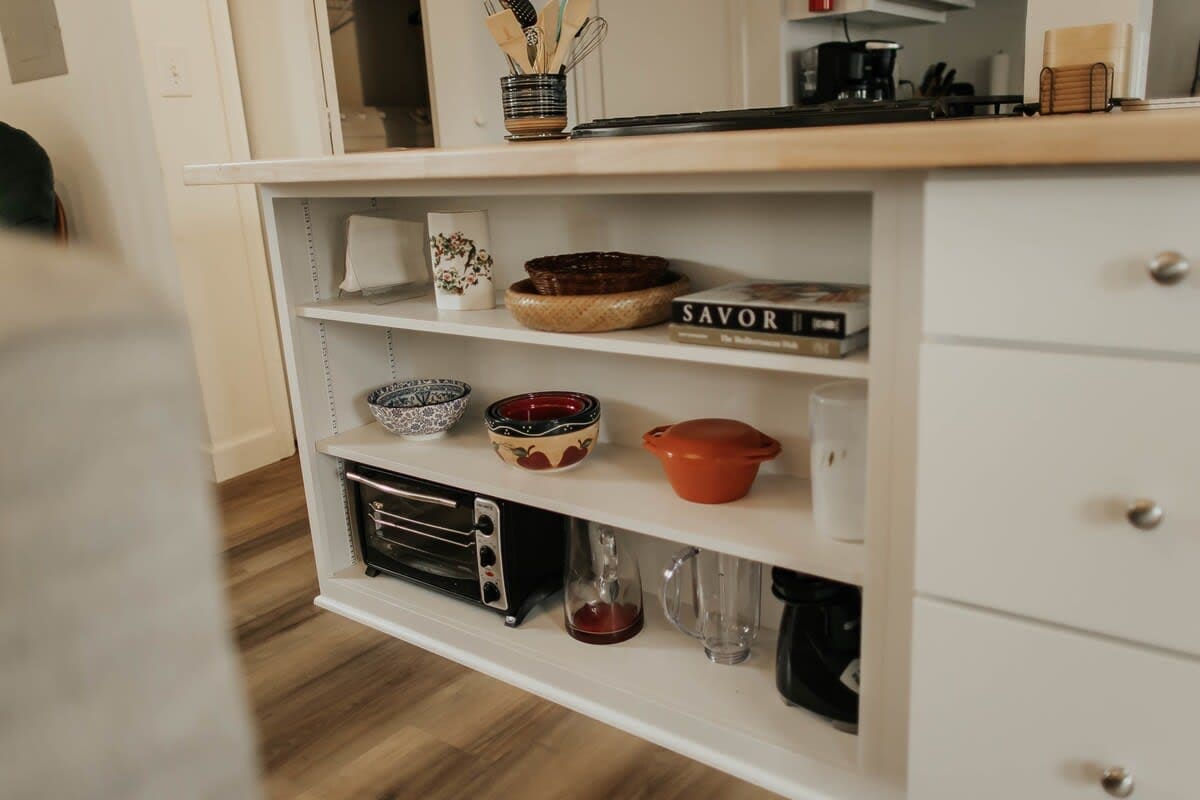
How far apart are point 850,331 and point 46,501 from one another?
3.03 ft

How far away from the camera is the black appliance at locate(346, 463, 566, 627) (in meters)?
1.53

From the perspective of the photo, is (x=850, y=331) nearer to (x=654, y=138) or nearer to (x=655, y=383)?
(x=654, y=138)

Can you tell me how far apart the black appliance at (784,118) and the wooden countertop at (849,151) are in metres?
0.09

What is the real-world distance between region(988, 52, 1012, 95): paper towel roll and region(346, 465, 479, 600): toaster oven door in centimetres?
199

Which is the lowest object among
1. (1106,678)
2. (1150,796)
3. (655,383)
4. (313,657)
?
(313,657)

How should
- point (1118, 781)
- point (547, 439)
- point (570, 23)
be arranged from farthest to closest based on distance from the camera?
point (547, 439) → point (570, 23) → point (1118, 781)

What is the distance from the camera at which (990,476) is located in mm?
873

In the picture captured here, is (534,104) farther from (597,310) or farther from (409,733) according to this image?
(409,733)

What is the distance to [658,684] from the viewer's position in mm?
1364

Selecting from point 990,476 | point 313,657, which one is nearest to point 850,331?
point 990,476

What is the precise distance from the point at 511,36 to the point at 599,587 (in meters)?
0.86

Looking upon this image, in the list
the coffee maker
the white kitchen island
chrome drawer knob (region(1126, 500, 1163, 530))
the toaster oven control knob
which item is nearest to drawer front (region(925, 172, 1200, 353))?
the white kitchen island

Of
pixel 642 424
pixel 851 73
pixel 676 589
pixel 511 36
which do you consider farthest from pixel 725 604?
pixel 851 73

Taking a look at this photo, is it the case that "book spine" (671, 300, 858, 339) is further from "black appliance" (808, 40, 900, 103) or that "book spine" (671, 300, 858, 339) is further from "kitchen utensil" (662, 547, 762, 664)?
"black appliance" (808, 40, 900, 103)
